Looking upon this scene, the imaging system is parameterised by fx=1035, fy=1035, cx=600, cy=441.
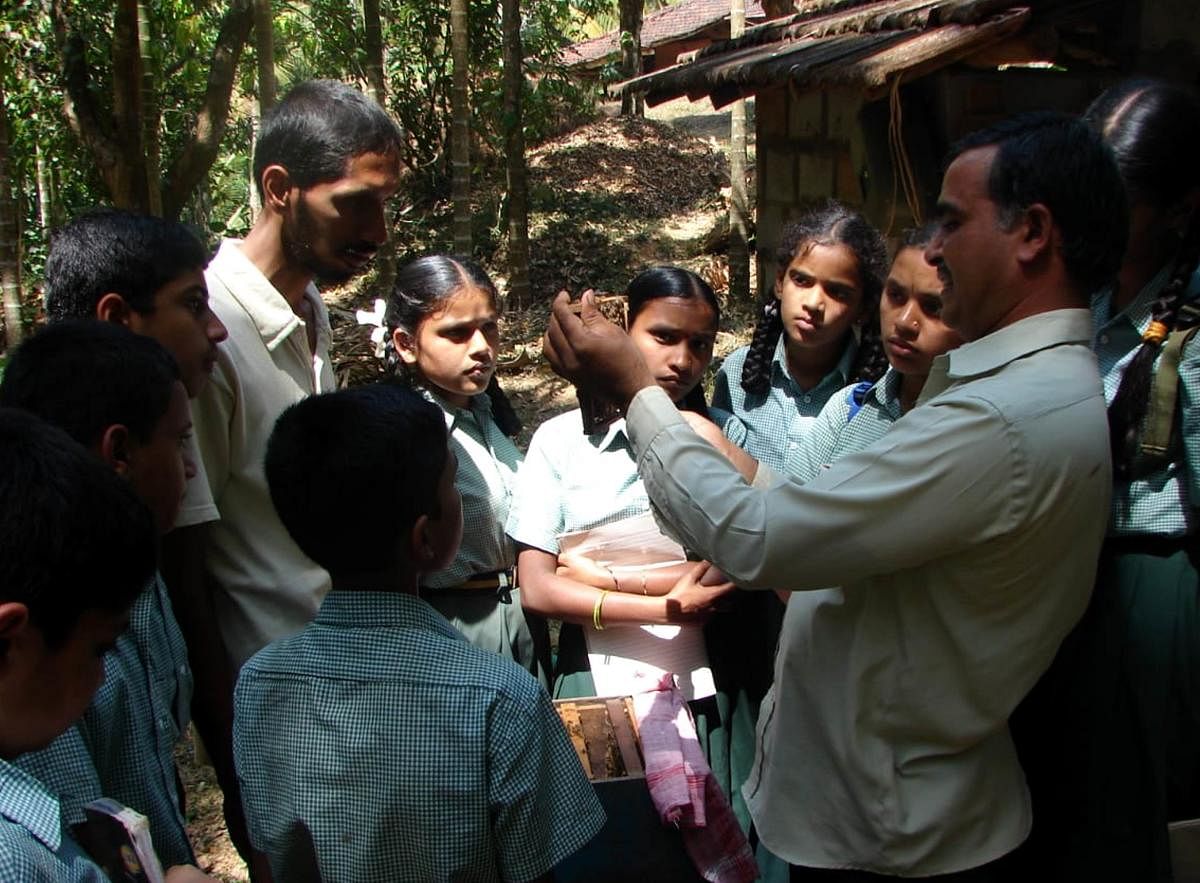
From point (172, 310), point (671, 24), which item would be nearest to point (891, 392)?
point (172, 310)

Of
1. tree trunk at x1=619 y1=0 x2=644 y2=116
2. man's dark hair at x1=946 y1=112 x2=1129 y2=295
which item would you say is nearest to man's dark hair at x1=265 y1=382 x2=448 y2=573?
man's dark hair at x1=946 y1=112 x2=1129 y2=295

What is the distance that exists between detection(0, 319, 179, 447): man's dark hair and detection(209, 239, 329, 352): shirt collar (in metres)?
0.63

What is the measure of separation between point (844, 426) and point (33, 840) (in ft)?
6.41

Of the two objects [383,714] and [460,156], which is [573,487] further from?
[460,156]

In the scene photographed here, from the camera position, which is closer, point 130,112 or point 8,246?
point 8,246

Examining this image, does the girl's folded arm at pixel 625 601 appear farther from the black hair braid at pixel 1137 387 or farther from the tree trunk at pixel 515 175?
the tree trunk at pixel 515 175

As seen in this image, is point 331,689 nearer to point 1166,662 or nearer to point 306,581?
point 306,581

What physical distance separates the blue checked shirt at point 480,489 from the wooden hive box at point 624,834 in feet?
1.88

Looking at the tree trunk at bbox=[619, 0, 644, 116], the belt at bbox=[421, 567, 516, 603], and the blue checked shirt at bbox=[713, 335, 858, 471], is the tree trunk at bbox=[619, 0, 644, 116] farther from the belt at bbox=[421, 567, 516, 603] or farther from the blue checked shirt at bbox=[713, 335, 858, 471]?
the belt at bbox=[421, 567, 516, 603]

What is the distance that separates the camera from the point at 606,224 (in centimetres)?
1408

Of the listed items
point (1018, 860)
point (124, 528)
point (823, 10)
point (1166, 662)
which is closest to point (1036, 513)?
point (1166, 662)

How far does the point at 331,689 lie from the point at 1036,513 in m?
1.08

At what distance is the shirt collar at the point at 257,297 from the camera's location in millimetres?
2352

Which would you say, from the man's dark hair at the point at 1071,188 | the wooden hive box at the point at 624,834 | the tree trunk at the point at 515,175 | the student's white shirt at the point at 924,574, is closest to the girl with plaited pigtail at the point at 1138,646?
the student's white shirt at the point at 924,574
